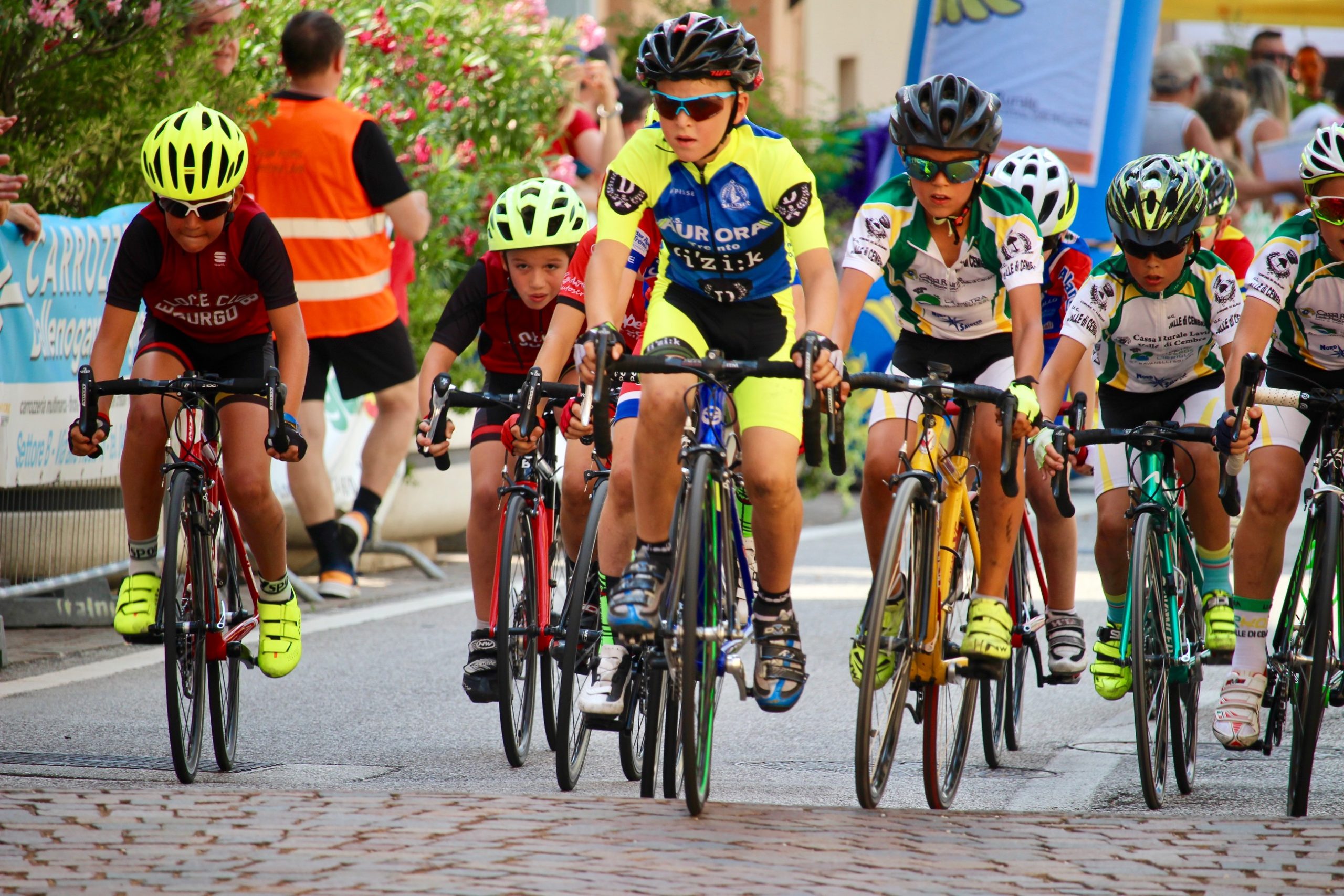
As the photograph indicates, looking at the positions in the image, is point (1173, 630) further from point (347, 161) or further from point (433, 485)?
point (433, 485)

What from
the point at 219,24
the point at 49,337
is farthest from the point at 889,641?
the point at 219,24

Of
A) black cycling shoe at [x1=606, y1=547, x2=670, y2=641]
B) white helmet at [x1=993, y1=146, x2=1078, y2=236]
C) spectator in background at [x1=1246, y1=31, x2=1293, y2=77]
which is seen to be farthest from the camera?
spectator in background at [x1=1246, y1=31, x2=1293, y2=77]

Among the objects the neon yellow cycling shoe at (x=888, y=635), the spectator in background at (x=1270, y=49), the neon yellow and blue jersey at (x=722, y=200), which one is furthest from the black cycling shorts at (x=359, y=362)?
the spectator in background at (x=1270, y=49)

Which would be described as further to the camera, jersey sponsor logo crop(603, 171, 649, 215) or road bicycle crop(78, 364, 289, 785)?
road bicycle crop(78, 364, 289, 785)

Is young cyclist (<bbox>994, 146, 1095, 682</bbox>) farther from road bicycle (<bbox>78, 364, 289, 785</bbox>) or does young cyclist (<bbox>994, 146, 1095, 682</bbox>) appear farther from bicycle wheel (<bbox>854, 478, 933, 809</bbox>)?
road bicycle (<bbox>78, 364, 289, 785</bbox>)

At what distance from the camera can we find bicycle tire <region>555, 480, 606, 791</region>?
19.9ft

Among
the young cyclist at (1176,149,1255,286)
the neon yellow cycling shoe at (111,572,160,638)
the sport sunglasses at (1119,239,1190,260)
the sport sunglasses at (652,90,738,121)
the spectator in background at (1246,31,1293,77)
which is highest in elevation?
the spectator in background at (1246,31,1293,77)

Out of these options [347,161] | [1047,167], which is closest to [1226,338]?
[1047,167]

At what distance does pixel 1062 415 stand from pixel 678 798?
2712 millimetres

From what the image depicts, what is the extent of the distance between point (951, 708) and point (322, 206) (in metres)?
5.64

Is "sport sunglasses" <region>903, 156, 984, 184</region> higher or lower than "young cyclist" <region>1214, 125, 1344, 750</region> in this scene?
higher

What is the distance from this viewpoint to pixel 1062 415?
772cm

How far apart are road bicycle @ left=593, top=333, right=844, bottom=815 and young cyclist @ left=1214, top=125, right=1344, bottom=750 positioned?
1740 mm

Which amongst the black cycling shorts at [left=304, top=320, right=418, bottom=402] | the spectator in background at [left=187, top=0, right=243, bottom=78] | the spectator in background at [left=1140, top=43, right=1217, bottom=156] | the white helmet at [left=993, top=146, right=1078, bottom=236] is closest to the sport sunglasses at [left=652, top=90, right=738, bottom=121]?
the white helmet at [left=993, top=146, right=1078, bottom=236]
